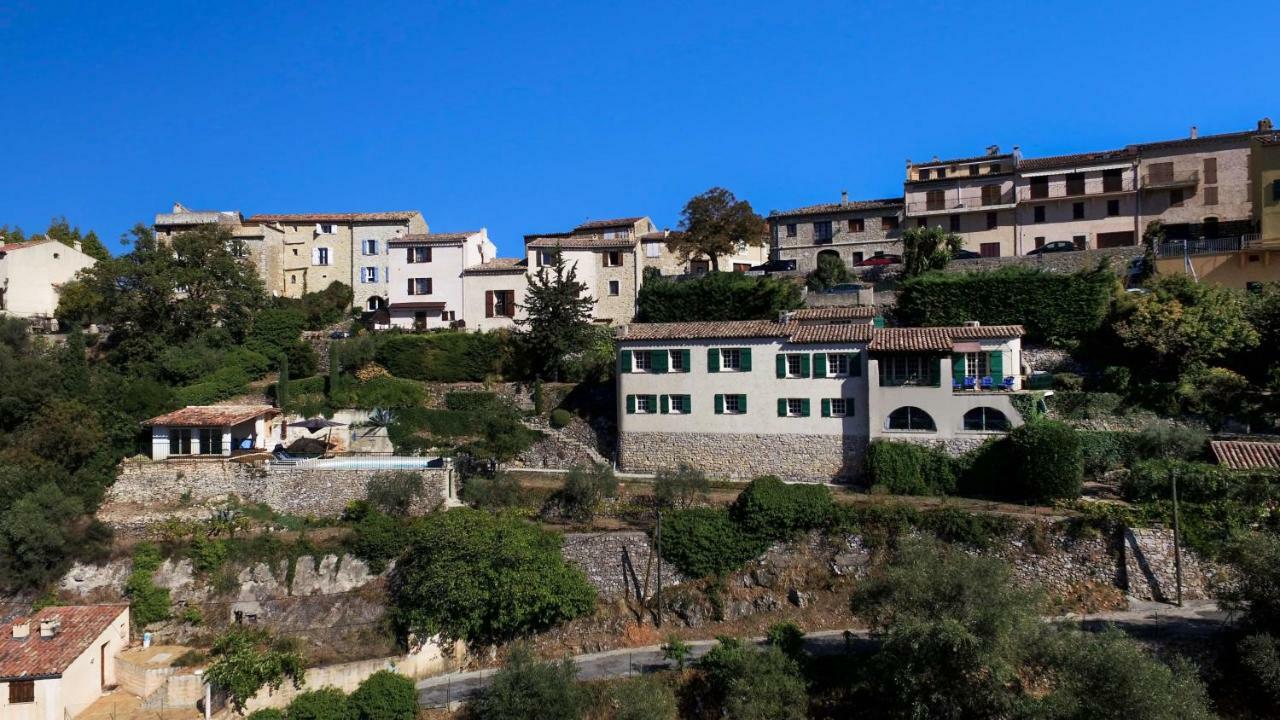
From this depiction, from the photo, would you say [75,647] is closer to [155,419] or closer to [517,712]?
[155,419]

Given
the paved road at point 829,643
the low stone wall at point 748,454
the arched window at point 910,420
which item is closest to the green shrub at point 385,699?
the paved road at point 829,643

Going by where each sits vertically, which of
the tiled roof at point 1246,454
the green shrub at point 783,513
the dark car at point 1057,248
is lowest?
the green shrub at point 783,513

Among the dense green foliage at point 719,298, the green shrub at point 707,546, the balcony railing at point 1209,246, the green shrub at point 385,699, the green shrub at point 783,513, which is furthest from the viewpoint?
the dense green foliage at point 719,298

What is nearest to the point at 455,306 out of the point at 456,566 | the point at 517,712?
the point at 456,566

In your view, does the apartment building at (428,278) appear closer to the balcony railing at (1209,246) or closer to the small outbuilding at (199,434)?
the small outbuilding at (199,434)

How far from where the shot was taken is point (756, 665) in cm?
2402

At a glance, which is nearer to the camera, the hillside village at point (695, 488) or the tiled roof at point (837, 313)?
the hillside village at point (695, 488)

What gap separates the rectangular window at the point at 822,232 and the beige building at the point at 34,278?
47.8 meters

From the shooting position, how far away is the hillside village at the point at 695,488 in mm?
24234

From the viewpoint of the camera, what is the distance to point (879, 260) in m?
53.2

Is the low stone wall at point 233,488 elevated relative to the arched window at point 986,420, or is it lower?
lower

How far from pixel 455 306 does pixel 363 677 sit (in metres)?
29.2

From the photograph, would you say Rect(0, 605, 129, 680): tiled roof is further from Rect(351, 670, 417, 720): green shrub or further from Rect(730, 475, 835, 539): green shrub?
Rect(730, 475, 835, 539): green shrub

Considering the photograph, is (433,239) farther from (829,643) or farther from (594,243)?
(829,643)
